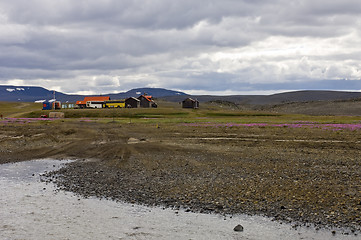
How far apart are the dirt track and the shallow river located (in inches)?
34.3

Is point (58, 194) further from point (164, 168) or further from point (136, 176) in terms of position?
point (164, 168)

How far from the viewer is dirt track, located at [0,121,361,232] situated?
14.7 m

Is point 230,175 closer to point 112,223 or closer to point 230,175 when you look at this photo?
point 230,175

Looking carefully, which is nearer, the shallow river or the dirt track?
the shallow river

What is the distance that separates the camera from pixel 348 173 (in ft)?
65.3

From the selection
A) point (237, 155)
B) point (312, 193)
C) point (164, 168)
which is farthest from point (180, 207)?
point (237, 155)

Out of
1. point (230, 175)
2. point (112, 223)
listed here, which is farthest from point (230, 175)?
point (112, 223)

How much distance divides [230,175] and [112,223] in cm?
827

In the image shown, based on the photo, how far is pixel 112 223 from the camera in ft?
45.7

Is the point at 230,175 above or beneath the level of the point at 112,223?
above

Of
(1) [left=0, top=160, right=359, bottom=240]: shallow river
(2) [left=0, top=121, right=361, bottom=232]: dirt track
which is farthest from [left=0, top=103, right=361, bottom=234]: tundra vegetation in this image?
(1) [left=0, top=160, right=359, bottom=240]: shallow river

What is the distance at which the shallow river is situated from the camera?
12.5 meters

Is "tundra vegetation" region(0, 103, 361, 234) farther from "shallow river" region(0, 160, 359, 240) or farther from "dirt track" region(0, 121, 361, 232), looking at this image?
"shallow river" region(0, 160, 359, 240)

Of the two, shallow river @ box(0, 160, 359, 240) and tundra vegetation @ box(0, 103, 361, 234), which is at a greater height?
tundra vegetation @ box(0, 103, 361, 234)
